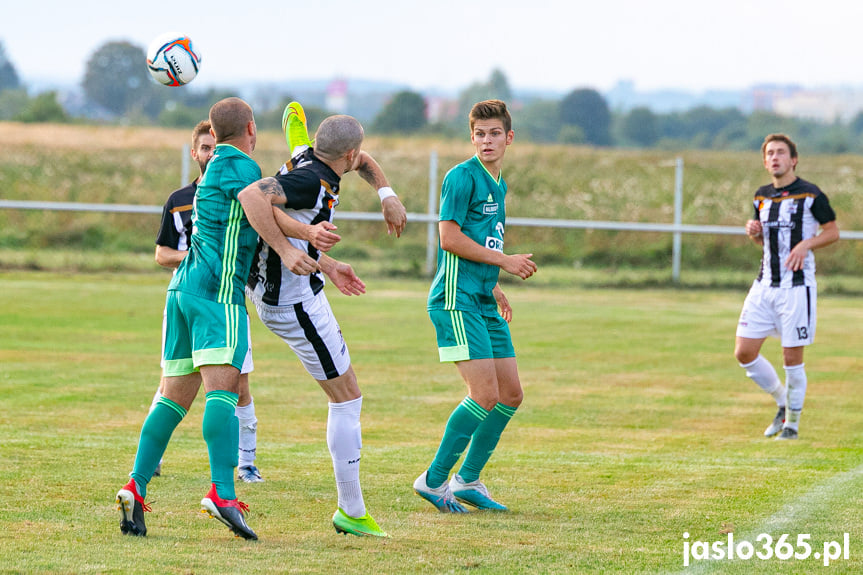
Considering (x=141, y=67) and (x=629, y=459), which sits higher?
(x=141, y=67)

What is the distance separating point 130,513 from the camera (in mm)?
5410

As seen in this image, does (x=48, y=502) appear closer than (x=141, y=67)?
Yes

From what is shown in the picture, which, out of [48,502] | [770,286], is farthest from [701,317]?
[48,502]

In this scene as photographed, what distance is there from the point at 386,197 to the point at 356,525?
5.57 ft

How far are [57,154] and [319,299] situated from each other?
32.4 m

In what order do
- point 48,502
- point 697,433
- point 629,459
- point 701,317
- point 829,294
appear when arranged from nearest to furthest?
point 48,502, point 629,459, point 697,433, point 701,317, point 829,294

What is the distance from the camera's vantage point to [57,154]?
3584 cm

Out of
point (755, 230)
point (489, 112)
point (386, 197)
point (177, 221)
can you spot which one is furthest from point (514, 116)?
point (386, 197)

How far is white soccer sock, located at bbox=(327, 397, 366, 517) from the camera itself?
5.56 meters

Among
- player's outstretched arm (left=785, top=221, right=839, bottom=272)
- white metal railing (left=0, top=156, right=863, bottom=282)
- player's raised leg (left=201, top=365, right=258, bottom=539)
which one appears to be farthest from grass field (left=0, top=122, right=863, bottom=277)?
player's raised leg (left=201, top=365, right=258, bottom=539)

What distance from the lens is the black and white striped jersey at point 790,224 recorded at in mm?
9367

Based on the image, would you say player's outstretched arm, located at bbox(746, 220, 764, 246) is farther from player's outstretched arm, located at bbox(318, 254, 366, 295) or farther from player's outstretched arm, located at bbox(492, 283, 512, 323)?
player's outstretched arm, located at bbox(318, 254, 366, 295)

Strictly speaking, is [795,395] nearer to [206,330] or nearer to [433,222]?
[206,330]

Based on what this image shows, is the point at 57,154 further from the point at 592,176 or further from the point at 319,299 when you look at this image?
the point at 319,299
